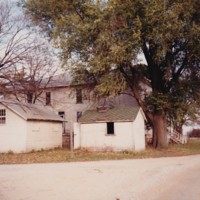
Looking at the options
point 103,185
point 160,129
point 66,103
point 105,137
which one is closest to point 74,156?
point 105,137

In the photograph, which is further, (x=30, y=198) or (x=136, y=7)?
(x=136, y=7)

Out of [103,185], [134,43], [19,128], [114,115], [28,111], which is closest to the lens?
[103,185]

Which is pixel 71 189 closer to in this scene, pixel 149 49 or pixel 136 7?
pixel 136 7

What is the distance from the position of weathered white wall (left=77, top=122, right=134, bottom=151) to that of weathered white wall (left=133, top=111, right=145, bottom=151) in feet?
1.86

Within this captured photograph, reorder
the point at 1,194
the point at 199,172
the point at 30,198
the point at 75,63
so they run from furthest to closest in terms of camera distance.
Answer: the point at 75,63 → the point at 199,172 → the point at 1,194 → the point at 30,198

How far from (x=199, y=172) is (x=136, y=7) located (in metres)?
14.1

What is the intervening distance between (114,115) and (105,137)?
1.95m

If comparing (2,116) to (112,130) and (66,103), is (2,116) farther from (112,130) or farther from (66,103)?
(66,103)

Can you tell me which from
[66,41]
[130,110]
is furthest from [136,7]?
[130,110]

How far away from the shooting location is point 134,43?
968 inches

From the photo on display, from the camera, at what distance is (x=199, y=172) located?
14.3 meters

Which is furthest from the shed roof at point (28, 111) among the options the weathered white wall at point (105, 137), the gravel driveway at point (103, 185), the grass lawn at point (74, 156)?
the gravel driveway at point (103, 185)

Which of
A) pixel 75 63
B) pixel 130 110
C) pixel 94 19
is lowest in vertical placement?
pixel 130 110

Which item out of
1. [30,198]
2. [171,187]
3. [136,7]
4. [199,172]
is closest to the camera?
[30,198]
